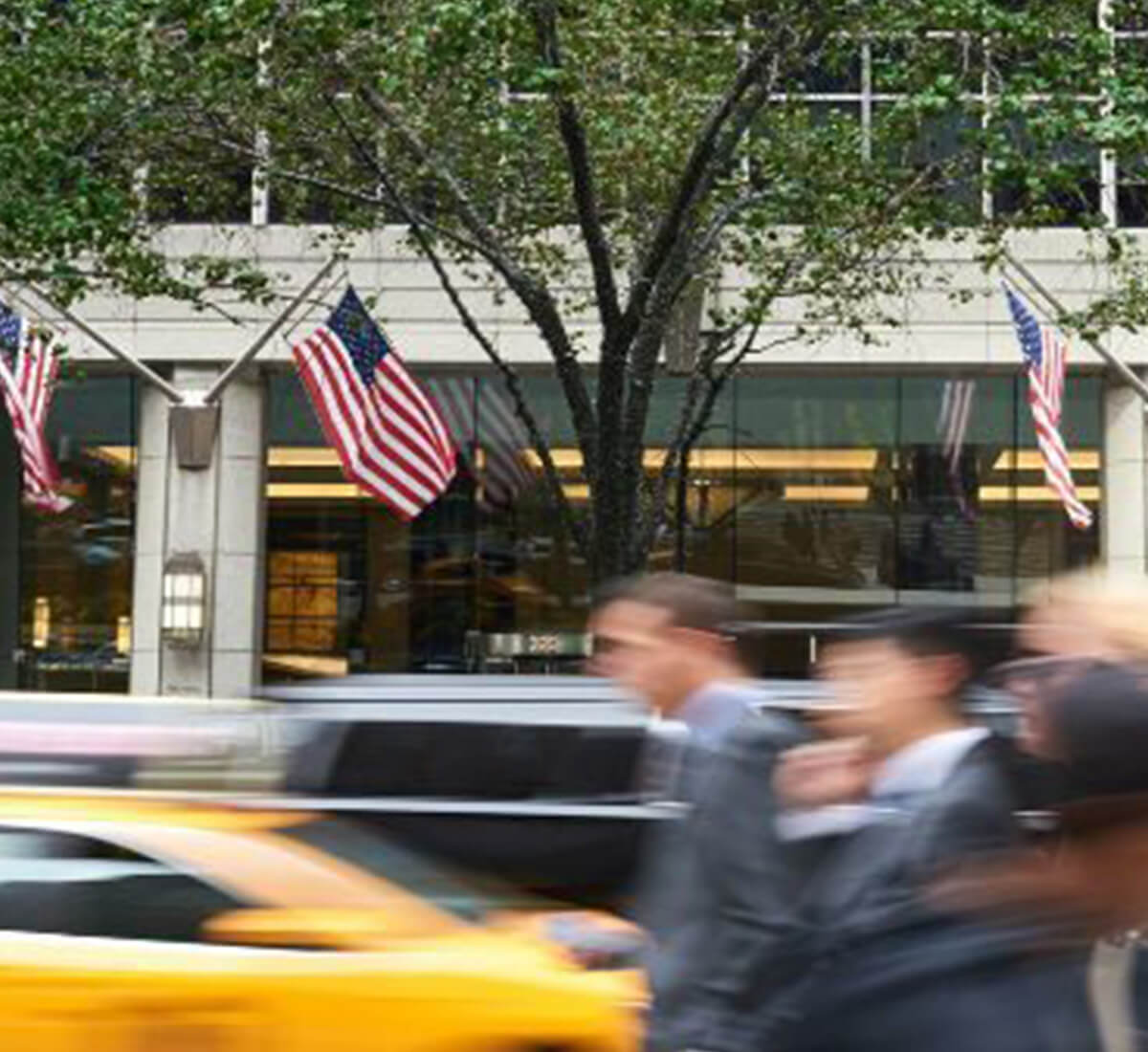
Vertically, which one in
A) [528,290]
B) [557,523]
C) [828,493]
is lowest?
[557,523]

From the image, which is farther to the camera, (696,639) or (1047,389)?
(1047,389)

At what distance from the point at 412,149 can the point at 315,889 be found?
11452 millimetres

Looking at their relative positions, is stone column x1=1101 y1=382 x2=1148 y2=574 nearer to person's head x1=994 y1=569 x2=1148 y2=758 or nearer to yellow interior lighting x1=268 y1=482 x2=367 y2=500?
yellow interior lighting x1=268 y1=482 x2=367 y2=500

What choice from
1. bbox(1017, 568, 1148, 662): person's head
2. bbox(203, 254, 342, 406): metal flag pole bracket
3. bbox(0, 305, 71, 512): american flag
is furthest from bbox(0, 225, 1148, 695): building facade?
bbox(1017, 568, 1148, 662): person's head

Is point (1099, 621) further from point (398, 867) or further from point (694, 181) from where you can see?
point (694, 181)

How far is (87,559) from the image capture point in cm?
2589

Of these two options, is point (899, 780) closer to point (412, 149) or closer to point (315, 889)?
point (315, 889)

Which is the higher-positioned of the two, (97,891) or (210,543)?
(210,543)

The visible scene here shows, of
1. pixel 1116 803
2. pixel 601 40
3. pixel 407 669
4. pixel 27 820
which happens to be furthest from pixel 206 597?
pixel 1116 803

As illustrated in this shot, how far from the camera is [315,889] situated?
5055mm

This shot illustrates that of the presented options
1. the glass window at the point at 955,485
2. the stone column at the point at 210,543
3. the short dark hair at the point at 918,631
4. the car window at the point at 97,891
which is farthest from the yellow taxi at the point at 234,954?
the glass window at the point at 955,485

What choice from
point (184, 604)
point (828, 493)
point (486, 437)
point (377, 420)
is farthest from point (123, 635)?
point (377, 420)

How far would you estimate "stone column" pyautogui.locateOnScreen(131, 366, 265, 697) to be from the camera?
2467cm

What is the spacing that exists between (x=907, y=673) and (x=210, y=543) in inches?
852
